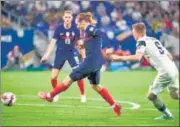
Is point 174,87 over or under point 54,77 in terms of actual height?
under

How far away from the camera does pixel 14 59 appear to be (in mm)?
6547

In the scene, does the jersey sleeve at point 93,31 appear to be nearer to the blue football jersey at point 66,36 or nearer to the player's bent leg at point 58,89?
the blue football jersey at point 66,36

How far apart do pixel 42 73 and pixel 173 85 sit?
1.41m

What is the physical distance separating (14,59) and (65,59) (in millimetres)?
1041

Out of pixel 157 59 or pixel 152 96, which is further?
pixel 152 96

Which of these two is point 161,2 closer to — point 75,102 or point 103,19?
point 103,19

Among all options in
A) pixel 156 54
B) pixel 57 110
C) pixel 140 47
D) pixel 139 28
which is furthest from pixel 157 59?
pixel 57 110

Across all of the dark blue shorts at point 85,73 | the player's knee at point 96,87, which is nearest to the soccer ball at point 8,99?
the dark blue shorts at point 85,73

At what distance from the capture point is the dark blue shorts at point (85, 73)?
5695mm

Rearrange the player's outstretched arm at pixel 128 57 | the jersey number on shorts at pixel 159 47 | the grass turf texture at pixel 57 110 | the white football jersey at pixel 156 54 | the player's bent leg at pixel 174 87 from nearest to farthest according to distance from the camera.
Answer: the player's outstretched arm at pixel 128 57, the white football jersey at pixel 156 54, the jersey number on shorts at pixel 159 47, the player's bent leg at pixel 174 87, the grass turf texture at pixel 57 110

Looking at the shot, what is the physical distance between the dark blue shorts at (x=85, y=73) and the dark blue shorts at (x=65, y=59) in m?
0.07

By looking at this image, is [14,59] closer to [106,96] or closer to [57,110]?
[57,110]

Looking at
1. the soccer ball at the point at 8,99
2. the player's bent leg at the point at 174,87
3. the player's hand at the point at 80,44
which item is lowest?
the player's bent leg at the point at 174,87

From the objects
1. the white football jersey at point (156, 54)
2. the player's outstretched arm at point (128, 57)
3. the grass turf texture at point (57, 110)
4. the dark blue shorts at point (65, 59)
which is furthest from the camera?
the grass turf texture at point (57, 110)
